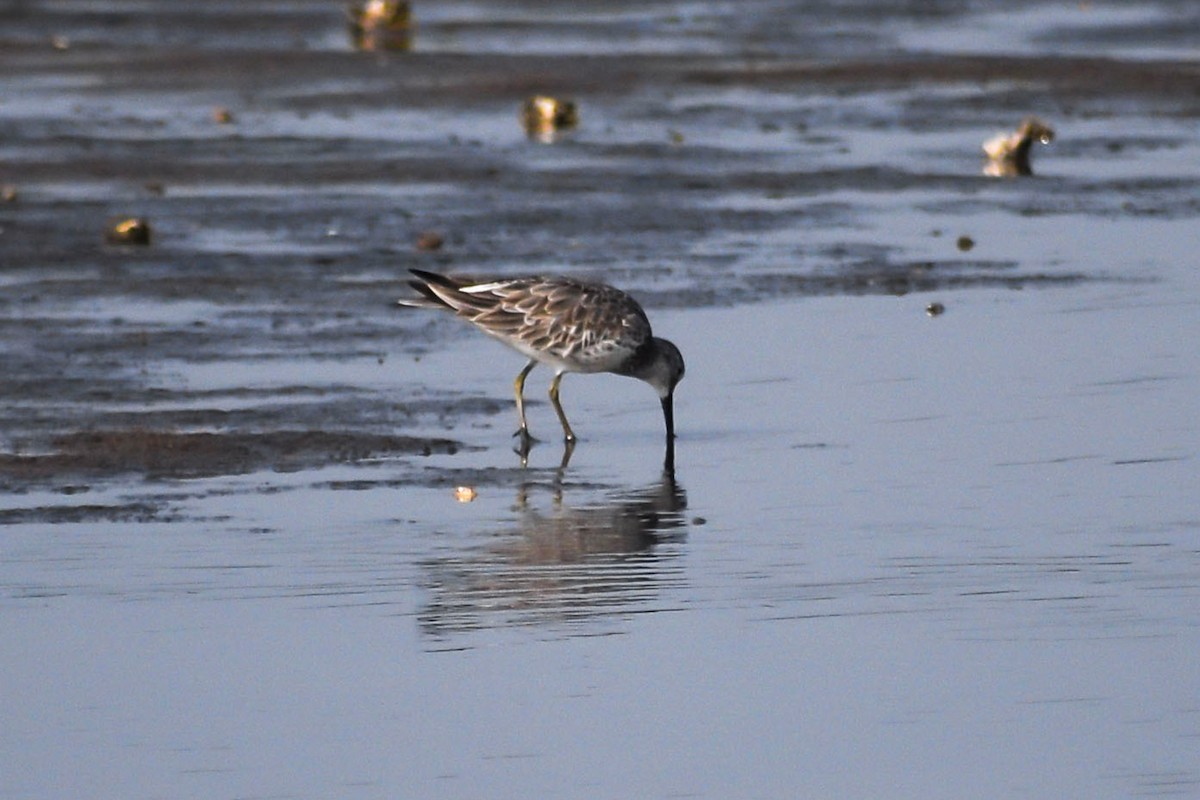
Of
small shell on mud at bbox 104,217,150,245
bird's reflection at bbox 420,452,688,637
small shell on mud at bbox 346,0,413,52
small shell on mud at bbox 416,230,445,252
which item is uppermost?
small shell on mud at bbox 346,0,413,52

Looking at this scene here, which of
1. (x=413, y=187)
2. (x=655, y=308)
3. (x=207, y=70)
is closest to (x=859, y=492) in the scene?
(x=655, y=308)

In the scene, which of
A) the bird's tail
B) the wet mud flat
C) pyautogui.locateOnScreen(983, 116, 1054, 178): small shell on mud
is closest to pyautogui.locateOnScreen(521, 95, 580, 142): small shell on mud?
the wet mud flat

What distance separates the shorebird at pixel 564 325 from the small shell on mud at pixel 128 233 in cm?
524

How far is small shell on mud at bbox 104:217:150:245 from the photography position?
1645cm

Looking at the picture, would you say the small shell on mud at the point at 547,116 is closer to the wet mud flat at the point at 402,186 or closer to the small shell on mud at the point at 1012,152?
the wet mud flat at the point at 402,186

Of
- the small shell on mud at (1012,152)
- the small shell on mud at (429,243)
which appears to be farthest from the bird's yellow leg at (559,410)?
the small shell on mud at (1012,152)

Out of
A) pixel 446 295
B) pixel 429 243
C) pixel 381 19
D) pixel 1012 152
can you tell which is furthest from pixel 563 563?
pixel 381 19

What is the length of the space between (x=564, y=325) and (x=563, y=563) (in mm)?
2882

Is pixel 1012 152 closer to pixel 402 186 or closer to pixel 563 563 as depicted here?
pixel 402 186

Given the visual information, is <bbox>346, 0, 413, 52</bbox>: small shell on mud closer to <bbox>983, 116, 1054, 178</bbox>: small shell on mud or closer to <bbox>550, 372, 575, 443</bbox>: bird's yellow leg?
<bbox>983, 116, 1054, 178</bbox>: small shell on mud

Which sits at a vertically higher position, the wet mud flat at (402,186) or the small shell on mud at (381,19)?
the small shell on mud at (381,19)

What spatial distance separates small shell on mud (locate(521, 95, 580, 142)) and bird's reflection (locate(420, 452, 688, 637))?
502 inches

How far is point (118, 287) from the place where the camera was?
14992 millimetres

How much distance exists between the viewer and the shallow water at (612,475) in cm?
675
